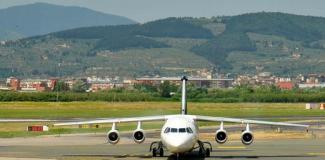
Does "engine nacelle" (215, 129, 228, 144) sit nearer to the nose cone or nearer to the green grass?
the nose cone

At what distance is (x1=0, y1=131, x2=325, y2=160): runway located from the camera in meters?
57.4

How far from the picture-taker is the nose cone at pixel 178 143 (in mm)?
50062

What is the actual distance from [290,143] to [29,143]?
76.9 ft

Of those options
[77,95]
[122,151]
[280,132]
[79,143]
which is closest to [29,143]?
[79,143]

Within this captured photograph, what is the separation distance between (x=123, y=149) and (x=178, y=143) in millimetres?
16240

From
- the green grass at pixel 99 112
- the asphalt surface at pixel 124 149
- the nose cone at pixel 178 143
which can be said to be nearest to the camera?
the nose cone at pixel 178 143

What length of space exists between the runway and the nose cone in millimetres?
4316

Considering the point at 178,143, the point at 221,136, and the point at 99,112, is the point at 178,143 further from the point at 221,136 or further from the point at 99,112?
the point at 99,112

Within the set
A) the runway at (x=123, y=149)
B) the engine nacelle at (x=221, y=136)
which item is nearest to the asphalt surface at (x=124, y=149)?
the runway at (x=123, y=149)

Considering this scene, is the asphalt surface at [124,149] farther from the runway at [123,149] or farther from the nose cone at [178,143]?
the nose cone at [178,143]

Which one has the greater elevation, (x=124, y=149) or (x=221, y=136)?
(x=221, y=136)

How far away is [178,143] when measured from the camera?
5000 centimetres

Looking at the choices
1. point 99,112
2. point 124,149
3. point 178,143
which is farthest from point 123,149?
point 99,112

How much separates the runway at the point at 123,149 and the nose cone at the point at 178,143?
432 centimetres
